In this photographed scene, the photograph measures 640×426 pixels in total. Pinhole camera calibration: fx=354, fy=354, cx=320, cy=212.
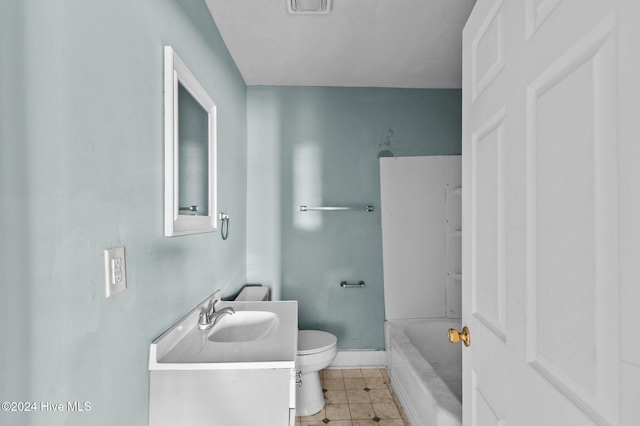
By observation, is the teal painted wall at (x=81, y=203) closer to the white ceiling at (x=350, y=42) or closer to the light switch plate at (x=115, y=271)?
the light switch plate at (x=115, y=271)

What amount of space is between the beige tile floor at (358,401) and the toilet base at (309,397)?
0.03m

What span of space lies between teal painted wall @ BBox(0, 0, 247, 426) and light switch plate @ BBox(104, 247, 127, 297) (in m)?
0.02

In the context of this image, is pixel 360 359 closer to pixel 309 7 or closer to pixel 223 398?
pixel 223 398

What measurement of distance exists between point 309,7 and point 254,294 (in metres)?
1.88

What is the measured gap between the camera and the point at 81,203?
0.84 metres

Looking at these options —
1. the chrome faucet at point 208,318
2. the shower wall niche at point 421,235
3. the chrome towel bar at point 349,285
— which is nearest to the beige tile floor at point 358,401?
the shower wall niche at point 421,235

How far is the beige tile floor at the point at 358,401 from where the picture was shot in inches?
85.9
